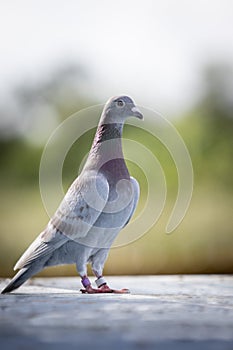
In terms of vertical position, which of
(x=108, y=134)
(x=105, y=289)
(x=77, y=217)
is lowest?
(x=105, y=289)

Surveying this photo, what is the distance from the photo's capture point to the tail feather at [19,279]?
15.5ft

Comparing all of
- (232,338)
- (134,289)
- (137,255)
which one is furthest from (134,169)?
(232,338)

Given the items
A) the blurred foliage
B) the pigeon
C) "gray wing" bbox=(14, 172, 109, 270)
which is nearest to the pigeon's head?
the pigeon

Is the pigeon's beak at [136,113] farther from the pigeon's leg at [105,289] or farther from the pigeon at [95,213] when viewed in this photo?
the pigeon's leg at [105,289]

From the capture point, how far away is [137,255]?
12531 millimetres

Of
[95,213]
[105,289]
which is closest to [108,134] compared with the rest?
[95,213]

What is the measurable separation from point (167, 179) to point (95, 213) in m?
13.2

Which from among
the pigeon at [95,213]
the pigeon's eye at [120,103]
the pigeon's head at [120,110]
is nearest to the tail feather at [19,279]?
the pigeon at [95,213]

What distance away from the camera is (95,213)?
189 inches

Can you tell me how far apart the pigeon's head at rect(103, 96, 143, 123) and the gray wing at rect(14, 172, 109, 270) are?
1.42ft

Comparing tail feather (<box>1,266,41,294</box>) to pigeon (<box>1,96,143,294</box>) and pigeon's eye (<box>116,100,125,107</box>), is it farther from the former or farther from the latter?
pigeon's eye (<box>116,100,125,107</box>)

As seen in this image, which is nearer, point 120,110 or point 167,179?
point 120,110

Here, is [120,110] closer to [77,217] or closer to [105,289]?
[77,217]

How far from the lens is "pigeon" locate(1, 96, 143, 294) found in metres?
4.80
